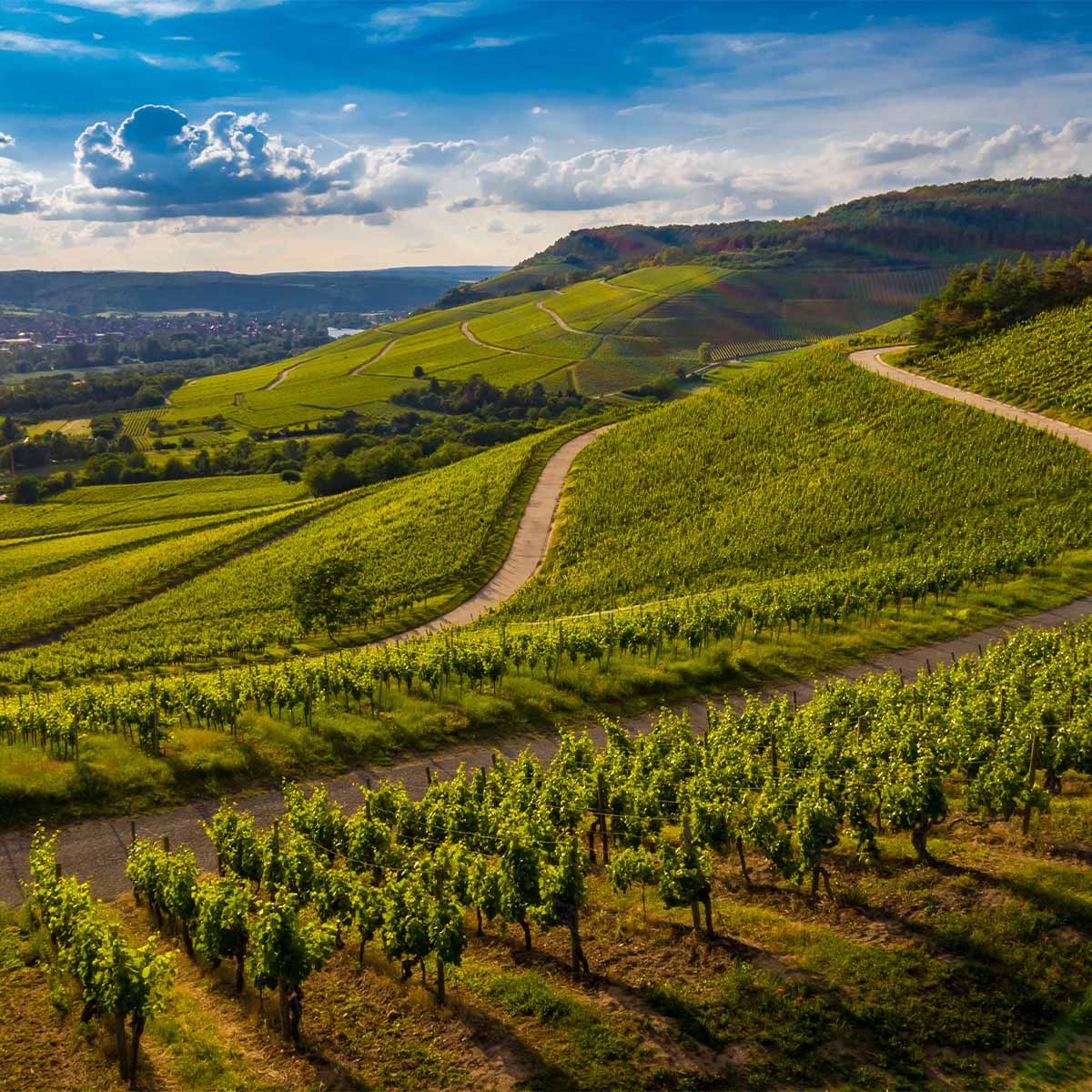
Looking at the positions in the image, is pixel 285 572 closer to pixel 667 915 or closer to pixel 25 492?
pixel 667 915

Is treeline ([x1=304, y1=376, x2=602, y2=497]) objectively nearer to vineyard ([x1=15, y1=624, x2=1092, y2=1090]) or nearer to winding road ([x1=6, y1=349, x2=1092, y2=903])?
winding road ([x1=6, y1=349, x2=1092, y2=903])

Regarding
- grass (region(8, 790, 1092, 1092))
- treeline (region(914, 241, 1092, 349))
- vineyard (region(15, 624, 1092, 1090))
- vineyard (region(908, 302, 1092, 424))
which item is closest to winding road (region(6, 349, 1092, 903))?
vineyard (region(15, 624, 1092, 1090))

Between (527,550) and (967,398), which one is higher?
(967,398)

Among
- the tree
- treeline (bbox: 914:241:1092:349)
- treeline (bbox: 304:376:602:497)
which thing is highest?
treeline (bbox: 914:241:1092:349)

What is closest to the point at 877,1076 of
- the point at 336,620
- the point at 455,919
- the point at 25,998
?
the point at 455,919

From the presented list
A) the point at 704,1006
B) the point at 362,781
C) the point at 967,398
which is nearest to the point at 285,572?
the point at 362,781
